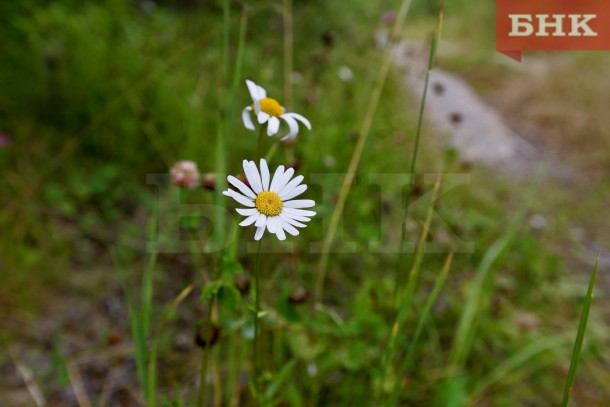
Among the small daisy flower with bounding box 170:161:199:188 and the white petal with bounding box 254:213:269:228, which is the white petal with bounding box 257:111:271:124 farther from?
the small daisy flower with bounding box 170:161:199:188

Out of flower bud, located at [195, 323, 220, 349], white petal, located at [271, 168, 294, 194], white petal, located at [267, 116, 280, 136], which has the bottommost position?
flower bud, located at [195, 323, 220, 349]

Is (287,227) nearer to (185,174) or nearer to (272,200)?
(272,200)

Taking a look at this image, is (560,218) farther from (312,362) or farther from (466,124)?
(312,362)

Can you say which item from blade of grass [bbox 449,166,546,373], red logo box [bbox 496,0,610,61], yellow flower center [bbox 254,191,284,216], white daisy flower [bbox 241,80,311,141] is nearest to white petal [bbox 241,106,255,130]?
white daisy flower [bbox 241,80,311,141]

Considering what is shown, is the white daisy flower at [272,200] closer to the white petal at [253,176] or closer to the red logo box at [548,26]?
the white petal at [253,176]

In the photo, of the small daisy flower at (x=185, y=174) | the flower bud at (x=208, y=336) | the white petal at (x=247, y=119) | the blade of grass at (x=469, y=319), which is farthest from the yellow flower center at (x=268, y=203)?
the blade of grass at (x=469, y=319)

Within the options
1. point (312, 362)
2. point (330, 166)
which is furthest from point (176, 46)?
point (312, 362)

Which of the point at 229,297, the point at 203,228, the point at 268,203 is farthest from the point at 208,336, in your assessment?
the point at 203,228
